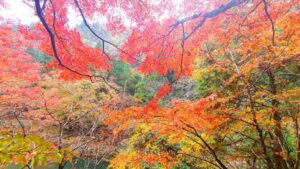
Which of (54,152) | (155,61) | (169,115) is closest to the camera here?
(54,152)

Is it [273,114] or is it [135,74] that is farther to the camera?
[135,74]

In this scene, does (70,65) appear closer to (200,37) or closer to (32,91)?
(200,37)

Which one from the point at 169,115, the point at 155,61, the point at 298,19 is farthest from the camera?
the point at 155,61

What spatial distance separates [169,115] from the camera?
4.63 m

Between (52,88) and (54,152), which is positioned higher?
(52,88)

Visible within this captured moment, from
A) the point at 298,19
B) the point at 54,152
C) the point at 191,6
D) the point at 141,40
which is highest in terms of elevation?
the point at 191,6

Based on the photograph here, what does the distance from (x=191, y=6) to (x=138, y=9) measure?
106 cm

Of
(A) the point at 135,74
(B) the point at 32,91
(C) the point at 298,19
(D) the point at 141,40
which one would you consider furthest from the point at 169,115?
(A) the point at 135,74

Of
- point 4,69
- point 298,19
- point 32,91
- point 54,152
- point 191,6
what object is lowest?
point 54,152

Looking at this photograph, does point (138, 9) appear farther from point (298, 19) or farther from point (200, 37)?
point (298, 19)

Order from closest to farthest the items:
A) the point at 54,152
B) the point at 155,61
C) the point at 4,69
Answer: the point at 54,152 < the point at 155,61 < the point at 4,69

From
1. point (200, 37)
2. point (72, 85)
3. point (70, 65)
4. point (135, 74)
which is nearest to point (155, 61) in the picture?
point (200, 37)

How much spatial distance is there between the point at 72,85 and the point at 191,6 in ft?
35.9

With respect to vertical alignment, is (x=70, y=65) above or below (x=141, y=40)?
below
